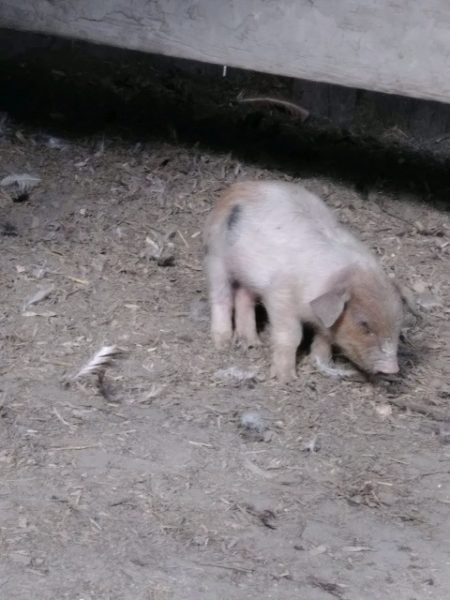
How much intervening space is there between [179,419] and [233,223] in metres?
1.04

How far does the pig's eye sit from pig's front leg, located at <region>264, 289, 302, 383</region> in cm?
29

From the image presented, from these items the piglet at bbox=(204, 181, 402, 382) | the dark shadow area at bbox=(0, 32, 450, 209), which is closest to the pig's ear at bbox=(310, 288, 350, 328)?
the piglet at bbox=(204, 181, 402, 382)

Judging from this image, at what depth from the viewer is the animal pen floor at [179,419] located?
3.69 metres

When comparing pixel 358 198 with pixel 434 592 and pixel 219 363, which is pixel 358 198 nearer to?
pixel 219 363

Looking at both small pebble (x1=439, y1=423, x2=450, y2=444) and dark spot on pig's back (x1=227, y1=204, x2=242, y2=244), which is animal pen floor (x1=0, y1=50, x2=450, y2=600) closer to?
small pebble (x1=439, y1=423, x2=450, y2=444)

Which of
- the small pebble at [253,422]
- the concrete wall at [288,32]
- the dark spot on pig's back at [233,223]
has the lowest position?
the small pebble at [253,422]

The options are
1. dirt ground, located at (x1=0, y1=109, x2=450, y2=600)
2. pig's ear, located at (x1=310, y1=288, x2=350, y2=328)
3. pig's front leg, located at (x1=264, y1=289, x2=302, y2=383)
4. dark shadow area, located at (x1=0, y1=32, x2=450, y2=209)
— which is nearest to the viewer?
dirt ground, located at (x1=0, y1=109, x2=450, y2=600)

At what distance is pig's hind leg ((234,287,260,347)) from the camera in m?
5.15

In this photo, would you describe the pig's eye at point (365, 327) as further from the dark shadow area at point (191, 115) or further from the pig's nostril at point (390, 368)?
the dark shadow area at point (191, 115)

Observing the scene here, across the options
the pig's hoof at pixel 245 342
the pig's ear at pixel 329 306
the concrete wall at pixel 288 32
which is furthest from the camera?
the concrete wall at pixel 288 32

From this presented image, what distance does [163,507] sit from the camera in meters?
3.94

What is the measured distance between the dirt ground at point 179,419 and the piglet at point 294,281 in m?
0.12

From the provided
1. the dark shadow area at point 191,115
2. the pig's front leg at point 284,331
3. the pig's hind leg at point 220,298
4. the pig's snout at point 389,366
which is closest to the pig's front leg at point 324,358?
the pig's front leg at point 284,331

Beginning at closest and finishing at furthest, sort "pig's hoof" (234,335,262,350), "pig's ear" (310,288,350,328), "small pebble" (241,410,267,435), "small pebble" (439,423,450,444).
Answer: "small pebble" (241,410,267,435) < "small pebble" (439,423,450,444) < "pig's ear" (310,288,350,328) < "pig's hoof" (234,335,262,350)
